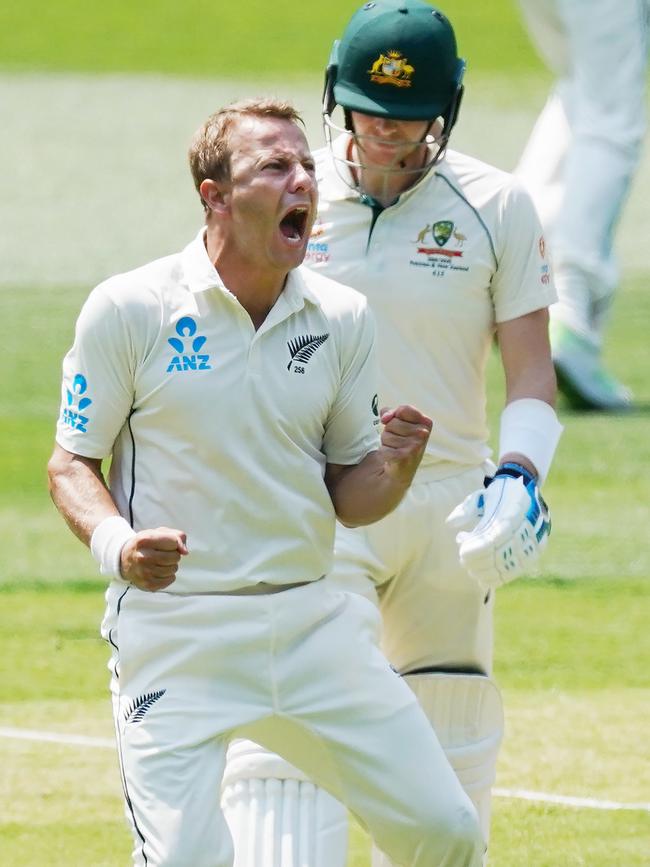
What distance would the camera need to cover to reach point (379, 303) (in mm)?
5164

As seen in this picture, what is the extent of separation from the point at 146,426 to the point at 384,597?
49.1 inches

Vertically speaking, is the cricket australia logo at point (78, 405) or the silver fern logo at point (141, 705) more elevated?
the cricket australia logo at point (78, 405)

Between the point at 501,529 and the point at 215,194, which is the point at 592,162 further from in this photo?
the point at 215,194

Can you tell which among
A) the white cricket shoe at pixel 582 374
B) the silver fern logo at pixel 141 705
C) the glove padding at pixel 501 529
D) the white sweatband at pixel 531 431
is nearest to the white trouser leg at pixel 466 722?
the glove padding at pixel 501 529

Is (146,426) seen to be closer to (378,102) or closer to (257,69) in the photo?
(378,102)

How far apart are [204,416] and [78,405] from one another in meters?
0.26

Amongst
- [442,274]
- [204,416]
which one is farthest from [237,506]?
[442,274]

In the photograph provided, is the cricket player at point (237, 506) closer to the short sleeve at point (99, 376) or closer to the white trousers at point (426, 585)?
the short sleeve at point (99, 376)

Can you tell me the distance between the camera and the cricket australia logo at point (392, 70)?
5.09 m

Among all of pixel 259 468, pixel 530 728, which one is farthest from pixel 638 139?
pixel 259 468

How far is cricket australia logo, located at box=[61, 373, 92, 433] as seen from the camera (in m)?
4.22

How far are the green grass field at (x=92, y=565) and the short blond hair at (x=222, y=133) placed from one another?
6.89 feet

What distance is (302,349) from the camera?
171 inches

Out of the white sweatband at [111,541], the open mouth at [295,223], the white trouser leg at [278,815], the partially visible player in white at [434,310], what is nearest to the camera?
the white sweatband at [111,541]
